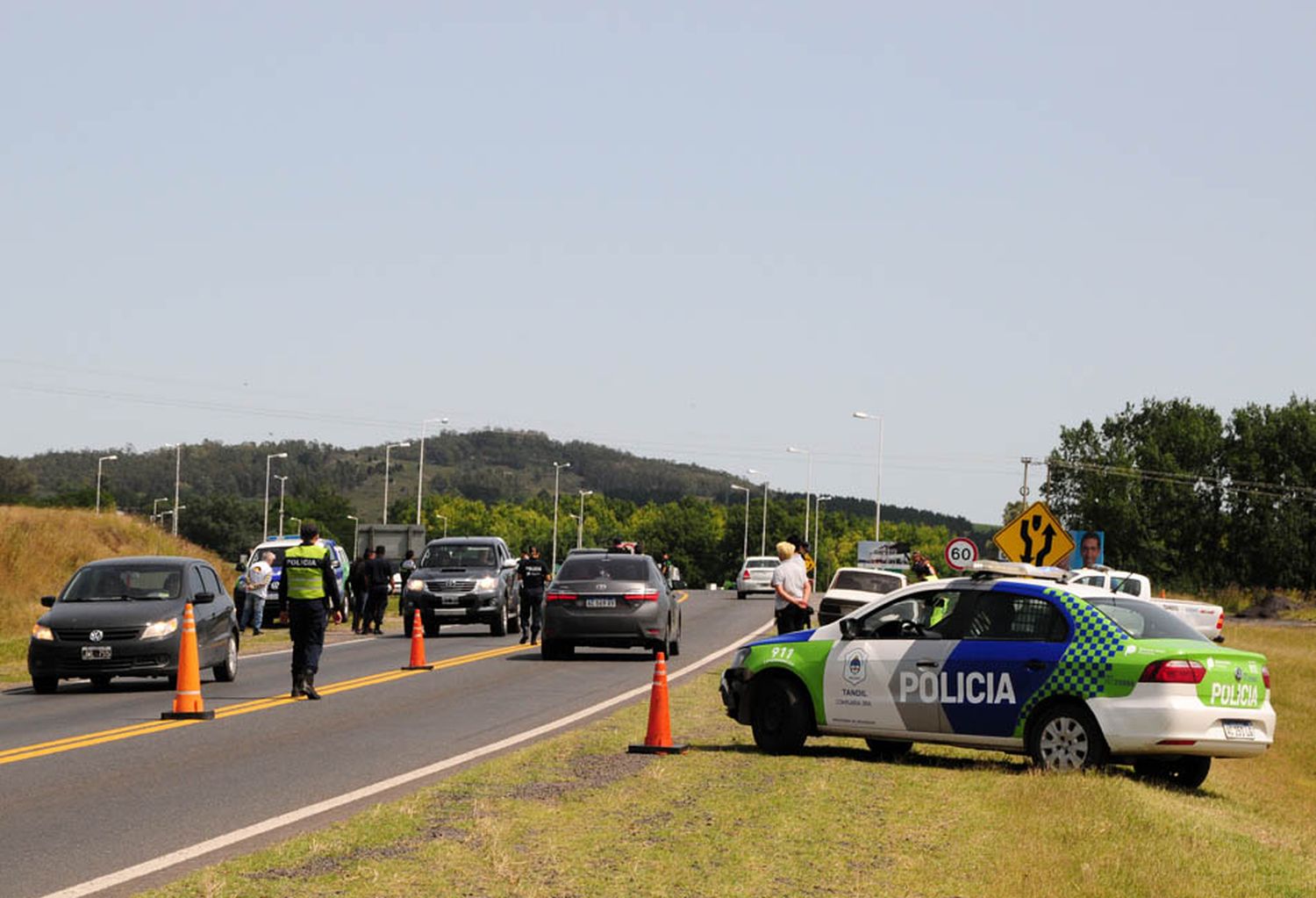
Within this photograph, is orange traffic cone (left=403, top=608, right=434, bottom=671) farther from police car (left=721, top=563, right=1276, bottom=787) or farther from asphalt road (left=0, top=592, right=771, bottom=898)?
police car (left=721, top=563, right=1276, bottom=787)

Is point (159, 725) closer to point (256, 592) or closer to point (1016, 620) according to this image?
point (1016, 620)

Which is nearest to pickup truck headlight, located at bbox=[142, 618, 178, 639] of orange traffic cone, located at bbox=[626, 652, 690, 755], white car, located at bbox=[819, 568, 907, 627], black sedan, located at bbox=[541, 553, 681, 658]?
black sedan, located at bbox=[541, 553, 681, 658]

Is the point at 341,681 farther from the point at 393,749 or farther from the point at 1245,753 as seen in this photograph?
the point at 1245,753

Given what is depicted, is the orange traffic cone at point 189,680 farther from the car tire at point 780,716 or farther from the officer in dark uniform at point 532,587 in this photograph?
the officer in dark uniform at point 532,587

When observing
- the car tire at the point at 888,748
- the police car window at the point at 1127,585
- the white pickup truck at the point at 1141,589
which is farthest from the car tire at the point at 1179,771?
the police car window at the point at 1127,585

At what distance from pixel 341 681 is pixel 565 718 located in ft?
20.1

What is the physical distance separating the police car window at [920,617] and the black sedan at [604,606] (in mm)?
13347

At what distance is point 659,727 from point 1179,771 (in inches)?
167

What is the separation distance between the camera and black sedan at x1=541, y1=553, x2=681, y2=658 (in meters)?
28.8

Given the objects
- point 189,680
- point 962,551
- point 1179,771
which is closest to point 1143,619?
point 1179,771

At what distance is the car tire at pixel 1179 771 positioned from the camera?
15.1m

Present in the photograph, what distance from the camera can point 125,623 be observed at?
22016 millimetres

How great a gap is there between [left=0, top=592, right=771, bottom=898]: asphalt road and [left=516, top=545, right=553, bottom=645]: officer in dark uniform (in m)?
3.79

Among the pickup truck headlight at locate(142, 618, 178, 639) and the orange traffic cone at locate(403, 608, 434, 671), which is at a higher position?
the pickup truck headlight at locate(142, 618, 178, 639)
